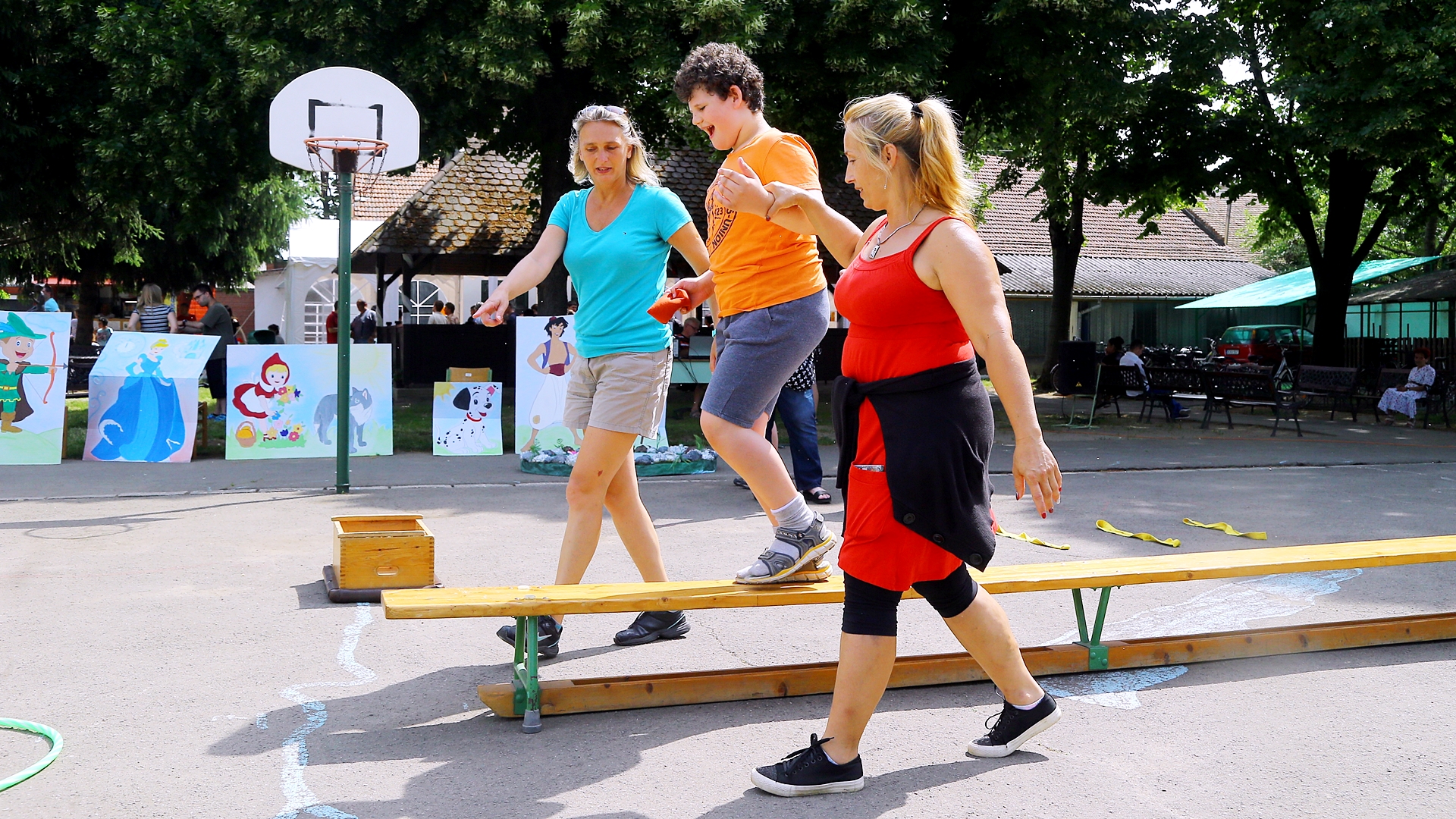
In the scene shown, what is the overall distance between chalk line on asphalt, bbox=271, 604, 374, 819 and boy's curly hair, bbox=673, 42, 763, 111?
7.87 ft

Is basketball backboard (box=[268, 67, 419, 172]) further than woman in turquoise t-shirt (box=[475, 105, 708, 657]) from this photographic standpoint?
Yes

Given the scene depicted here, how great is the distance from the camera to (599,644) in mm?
4977

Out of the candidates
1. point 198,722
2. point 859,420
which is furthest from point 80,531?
point 859,420

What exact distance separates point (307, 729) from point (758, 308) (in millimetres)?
2002

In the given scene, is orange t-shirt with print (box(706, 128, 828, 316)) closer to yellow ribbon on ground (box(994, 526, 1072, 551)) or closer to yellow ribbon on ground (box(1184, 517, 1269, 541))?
yellow ribbon on ground (box(994, 526, 1072, 551))

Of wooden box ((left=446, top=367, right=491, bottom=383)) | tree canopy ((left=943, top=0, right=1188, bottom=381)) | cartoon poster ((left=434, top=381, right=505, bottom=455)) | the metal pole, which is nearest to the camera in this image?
the metal pole

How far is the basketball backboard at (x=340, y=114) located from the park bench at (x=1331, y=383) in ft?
45.0

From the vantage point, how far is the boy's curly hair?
13.8ft

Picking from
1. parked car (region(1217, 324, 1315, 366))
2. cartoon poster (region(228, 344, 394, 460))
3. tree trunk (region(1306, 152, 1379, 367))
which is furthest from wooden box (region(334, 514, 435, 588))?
parked car (region(1217, 324, 1315, 366))

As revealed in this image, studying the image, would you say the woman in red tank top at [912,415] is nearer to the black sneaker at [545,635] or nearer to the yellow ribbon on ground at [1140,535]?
the black sneaker at [545,635]

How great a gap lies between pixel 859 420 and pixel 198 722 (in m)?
2.34

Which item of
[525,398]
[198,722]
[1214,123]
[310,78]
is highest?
[1214,123]

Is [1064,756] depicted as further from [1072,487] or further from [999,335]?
[1072,487]

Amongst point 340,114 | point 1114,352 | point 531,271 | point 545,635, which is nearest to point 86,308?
point 340,114
